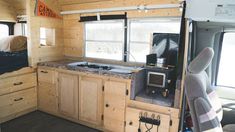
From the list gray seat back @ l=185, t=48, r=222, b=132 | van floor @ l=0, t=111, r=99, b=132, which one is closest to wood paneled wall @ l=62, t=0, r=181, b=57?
van floor @ l=0, t=111, r=99, b=132

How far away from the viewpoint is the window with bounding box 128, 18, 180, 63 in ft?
9.15

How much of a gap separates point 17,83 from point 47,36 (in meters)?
1.15

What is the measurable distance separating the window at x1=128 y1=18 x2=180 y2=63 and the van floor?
1377 mm

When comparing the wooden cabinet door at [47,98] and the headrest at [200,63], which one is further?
the wooden cabinet door at [47,98]

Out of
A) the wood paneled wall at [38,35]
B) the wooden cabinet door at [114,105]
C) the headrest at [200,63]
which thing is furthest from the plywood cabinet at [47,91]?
the headrest at [200,63]

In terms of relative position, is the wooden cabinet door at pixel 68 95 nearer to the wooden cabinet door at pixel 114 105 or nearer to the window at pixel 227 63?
the wooden cabinet door at pixel 114 105

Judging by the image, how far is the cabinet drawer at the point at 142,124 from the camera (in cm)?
219

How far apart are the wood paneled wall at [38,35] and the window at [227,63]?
2850mm

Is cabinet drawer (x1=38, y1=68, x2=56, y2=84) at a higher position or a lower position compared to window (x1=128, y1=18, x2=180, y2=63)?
lower

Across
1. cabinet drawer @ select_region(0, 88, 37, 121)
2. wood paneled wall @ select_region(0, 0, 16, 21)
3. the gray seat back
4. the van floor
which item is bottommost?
the van floor

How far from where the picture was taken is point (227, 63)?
2.47m

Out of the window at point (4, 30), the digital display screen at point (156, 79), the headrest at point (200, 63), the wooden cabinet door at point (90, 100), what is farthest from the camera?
the window at point (4, 30)

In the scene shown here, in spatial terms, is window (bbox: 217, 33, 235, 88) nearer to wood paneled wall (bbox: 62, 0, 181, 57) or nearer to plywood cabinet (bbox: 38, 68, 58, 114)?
wood paneled wall (bbox: 62, 0, 181, 57)

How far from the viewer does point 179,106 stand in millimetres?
2133
